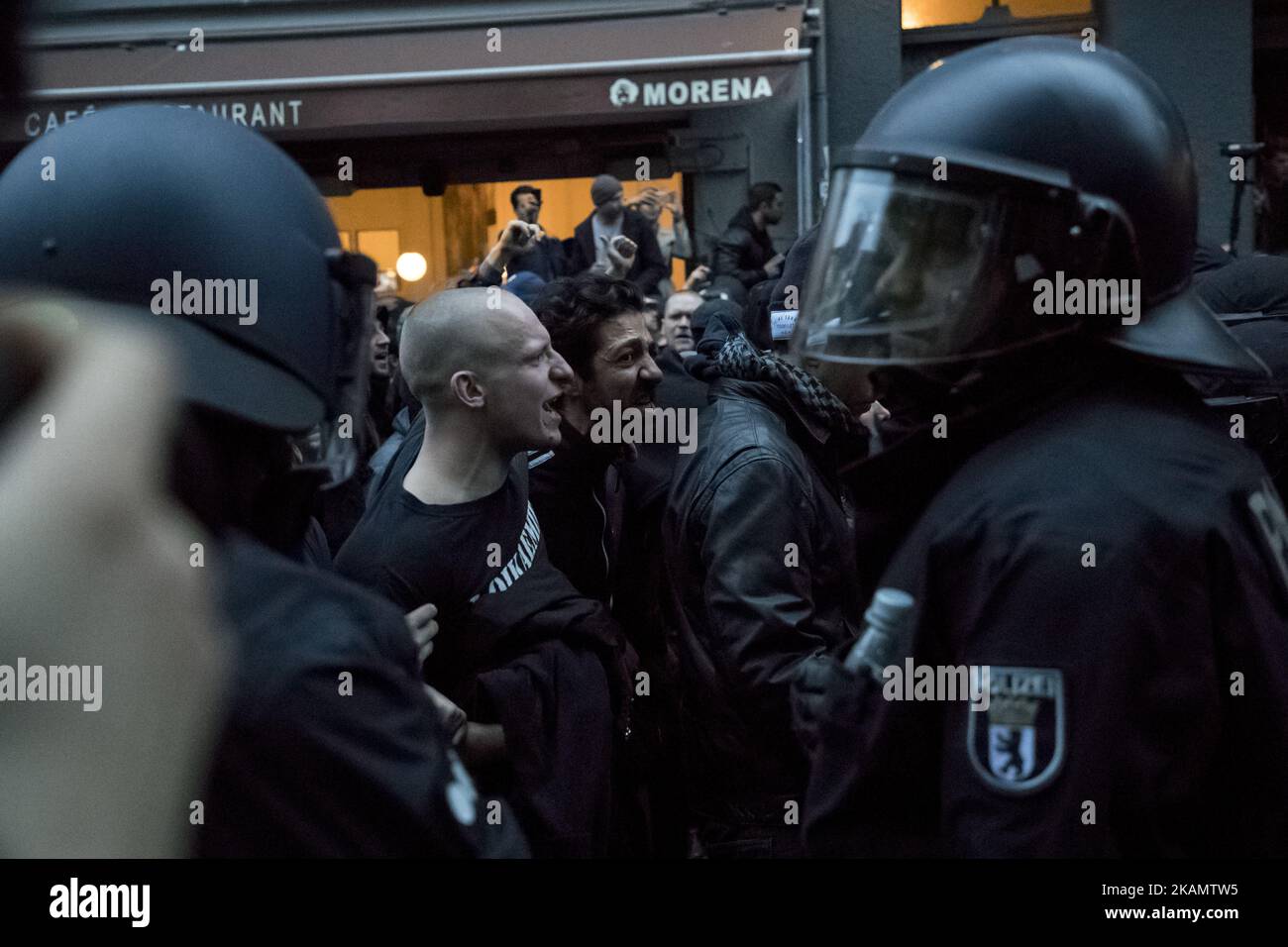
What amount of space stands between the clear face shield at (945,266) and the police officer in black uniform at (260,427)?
0.65 metres

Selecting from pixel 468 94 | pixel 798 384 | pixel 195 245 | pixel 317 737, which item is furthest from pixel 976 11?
pixel 317 737

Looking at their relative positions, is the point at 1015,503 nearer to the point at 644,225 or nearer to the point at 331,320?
the point at 331,320

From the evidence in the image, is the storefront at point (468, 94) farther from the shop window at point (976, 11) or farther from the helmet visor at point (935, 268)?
the helmet visor at point (935, 268)

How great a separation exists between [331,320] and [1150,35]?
893 cm

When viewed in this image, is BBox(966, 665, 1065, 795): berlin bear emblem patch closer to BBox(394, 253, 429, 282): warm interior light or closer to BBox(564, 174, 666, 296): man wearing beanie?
BBox(564, 174, 666, 296): man wearing beanie

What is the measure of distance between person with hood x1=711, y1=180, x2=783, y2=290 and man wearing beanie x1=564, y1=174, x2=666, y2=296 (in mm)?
380

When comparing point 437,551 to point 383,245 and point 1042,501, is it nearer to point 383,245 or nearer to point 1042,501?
point 1042,501

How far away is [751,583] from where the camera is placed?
3135mm

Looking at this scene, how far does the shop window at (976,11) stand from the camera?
32.7 ft

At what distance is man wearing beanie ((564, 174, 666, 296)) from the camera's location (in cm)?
835

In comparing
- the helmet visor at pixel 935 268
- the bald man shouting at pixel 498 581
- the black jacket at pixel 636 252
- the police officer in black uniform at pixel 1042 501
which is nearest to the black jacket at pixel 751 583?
the bald man shouting at pixel 498 581

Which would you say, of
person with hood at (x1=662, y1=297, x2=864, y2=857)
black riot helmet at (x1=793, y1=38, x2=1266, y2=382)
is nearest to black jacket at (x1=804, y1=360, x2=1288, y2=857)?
black riot helmet at (x1=793, y1=38, x2=1266, y2=382)

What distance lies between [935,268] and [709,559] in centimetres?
147
